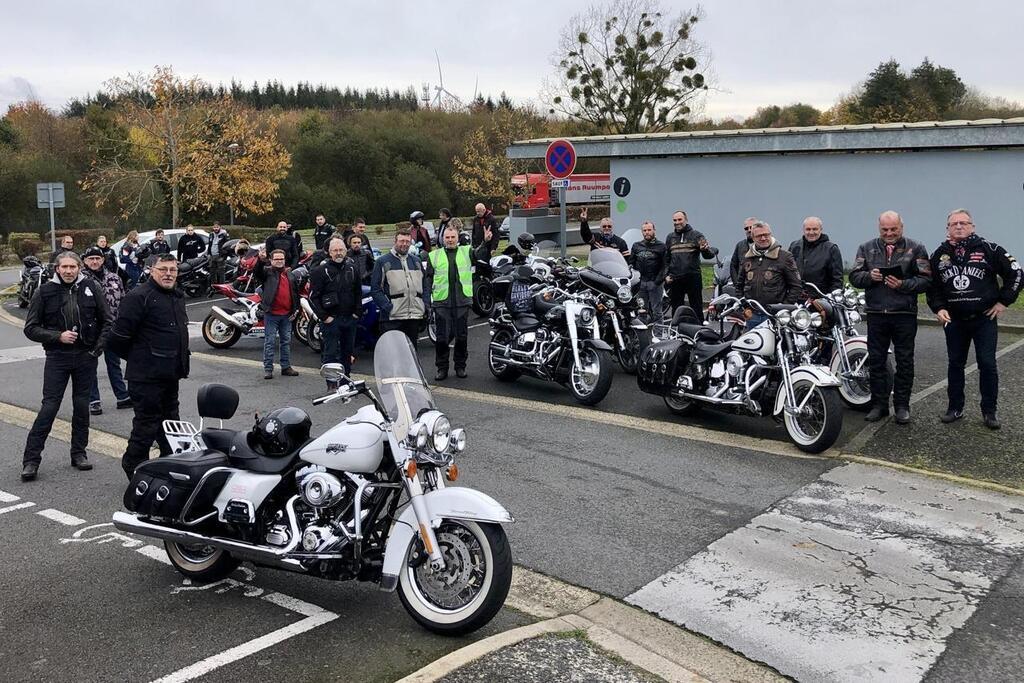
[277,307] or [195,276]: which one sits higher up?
[195,276]

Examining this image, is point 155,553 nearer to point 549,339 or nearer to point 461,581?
point 461,581

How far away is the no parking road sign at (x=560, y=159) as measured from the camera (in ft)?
45.2

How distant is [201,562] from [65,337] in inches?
123

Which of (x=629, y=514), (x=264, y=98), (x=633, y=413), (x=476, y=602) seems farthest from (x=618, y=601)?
(x=264, y=98)

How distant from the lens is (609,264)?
10.7 m

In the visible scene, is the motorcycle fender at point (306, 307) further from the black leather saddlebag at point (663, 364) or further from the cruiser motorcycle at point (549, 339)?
the black leather saddlebag at point (663, 364)

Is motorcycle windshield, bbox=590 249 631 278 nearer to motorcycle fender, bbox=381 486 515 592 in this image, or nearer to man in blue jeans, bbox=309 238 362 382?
man in blue jeans, bbox=309 238 362 382

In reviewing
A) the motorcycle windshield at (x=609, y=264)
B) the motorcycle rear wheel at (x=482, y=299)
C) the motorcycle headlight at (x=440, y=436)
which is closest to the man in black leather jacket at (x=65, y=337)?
the motorcycle headlight at (x=440, y=436)

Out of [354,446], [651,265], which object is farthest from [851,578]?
[651,265]

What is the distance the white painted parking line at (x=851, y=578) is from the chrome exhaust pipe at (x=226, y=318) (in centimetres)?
964

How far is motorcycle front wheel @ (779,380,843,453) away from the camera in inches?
301

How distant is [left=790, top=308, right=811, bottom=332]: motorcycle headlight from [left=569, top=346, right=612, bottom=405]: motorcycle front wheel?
2.12m

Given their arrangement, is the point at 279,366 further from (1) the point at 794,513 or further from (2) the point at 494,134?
(2) the point at 494,134

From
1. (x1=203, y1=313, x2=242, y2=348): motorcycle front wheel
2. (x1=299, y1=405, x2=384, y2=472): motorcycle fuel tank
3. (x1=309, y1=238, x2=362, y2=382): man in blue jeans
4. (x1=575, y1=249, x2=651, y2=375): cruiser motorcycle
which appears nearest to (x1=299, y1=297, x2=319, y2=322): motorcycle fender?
(x1=203, y1=313, x2=242, y2=348): motorcycle front wheel
